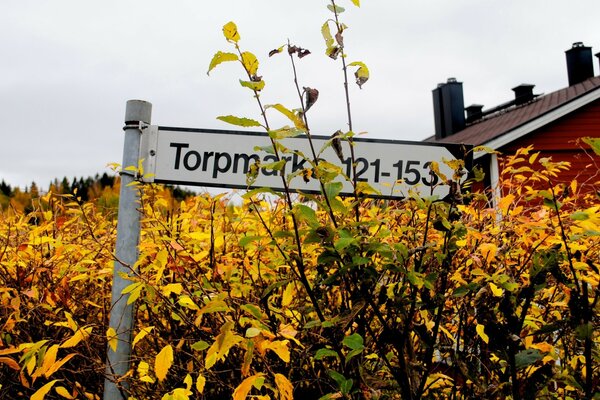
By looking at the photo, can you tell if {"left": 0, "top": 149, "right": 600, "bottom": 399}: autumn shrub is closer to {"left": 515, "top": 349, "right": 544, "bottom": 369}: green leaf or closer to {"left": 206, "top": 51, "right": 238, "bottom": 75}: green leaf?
{"left": 515, "top": 349, "right": 544, "bottom": 369}: green leaf

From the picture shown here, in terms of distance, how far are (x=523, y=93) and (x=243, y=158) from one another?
61.7 ft

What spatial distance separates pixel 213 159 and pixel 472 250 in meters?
1.00

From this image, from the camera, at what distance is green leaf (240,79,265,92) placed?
146cm

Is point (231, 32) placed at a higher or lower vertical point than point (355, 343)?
higher

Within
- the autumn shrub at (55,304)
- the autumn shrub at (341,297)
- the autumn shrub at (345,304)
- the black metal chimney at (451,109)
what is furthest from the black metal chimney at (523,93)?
the autumn shrub at (55,304)

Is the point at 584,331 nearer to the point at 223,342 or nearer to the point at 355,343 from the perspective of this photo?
the point at 355,343

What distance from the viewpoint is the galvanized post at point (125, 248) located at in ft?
6.40

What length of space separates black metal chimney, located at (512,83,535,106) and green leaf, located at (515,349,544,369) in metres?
18.9

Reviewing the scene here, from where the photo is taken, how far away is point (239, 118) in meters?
1.42

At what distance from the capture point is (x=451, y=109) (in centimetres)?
1988

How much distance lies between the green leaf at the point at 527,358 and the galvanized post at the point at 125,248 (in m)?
1.18

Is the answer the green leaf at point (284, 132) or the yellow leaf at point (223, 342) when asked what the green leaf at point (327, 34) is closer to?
the green leaf at point (284, 132)

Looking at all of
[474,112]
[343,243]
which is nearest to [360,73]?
[343,243]

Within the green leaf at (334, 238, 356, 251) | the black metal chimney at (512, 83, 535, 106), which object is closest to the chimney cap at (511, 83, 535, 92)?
the black metal chimney at (512, 83, 535, 106)
